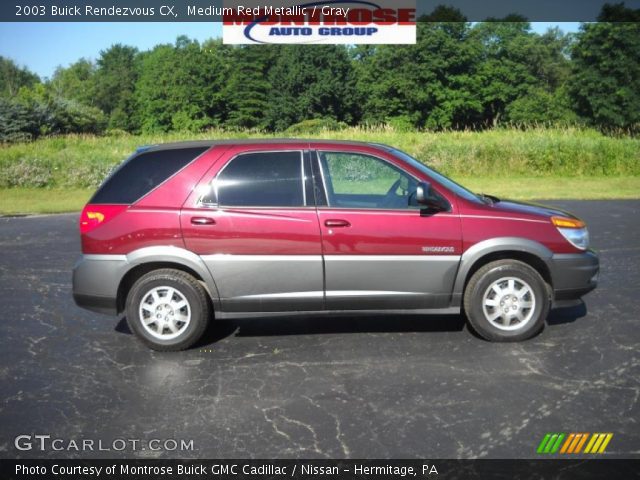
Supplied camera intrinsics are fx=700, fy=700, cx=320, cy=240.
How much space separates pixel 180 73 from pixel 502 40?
34074mm

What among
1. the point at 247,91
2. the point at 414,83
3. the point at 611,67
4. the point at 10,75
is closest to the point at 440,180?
the point at 611,67

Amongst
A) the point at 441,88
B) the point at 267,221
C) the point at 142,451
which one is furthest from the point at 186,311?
the point at 441,88

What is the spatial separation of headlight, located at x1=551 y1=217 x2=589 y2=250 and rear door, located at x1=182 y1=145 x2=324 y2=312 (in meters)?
2.22

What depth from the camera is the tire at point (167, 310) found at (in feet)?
20.2

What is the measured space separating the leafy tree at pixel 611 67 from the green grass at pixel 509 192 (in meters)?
37.7

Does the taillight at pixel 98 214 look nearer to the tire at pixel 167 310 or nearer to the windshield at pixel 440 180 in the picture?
the tire at pixel 167 310

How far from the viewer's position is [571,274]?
629 centimetres

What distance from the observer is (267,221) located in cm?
611

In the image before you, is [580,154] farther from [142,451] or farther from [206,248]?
[142,451]

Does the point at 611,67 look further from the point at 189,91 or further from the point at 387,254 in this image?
the point at 387,254

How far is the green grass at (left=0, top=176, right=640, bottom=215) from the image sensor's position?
17906 mm

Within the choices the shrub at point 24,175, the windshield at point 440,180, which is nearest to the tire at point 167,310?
the windshield at point 440,180

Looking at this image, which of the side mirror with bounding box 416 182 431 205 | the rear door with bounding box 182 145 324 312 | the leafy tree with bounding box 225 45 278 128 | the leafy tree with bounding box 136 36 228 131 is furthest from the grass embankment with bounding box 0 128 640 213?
the leafy tree with bounding box 136 36 228 131

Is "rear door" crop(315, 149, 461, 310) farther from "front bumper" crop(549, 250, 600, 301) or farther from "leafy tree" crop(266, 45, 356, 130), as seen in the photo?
"leafy tree" crop(266, 45, 356, 130)
